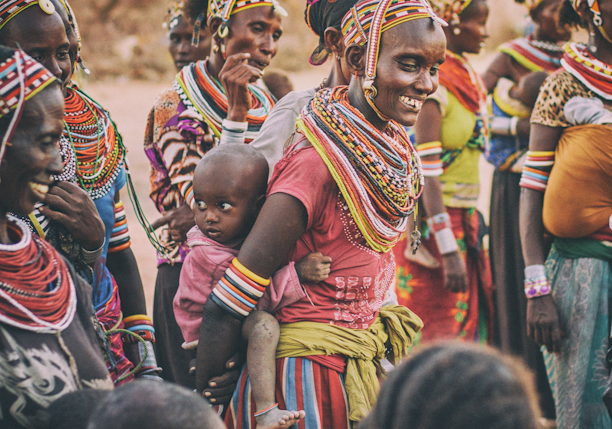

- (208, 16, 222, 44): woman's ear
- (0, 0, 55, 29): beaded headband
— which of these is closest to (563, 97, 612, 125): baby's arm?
(208, 16, 222, 44): woman's ear

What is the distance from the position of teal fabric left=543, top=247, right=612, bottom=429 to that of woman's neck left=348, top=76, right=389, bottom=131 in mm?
1721

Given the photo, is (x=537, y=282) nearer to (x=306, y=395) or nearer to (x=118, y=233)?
(x=306, y=395)

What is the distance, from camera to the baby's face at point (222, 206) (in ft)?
8.11

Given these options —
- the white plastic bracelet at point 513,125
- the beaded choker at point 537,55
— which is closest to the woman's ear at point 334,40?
the white plastic bracelet at point 513,125

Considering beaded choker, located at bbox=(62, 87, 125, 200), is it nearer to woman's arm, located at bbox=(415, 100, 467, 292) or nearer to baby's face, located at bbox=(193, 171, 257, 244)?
baby's face, located at bbox=(193, 171, 257, 244)

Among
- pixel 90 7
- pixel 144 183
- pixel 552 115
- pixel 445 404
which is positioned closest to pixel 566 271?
pixel 552 115

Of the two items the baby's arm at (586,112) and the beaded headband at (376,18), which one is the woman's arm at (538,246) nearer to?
the baby's arm at (586,112)

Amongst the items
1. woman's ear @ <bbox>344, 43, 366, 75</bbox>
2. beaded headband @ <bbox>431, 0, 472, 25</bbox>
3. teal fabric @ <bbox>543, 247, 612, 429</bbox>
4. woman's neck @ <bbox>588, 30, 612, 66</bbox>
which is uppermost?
beaded headband @ <bbox>431, 0, 472, 25</bbox>

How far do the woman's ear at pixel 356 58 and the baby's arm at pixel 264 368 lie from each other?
3.21 ft

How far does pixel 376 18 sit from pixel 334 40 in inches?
20.9

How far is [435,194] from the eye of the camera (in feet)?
15.1

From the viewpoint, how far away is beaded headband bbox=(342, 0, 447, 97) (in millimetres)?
2432

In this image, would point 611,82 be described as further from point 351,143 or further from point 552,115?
point 351,143

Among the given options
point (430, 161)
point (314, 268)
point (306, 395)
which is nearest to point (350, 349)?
point (306, 395)
